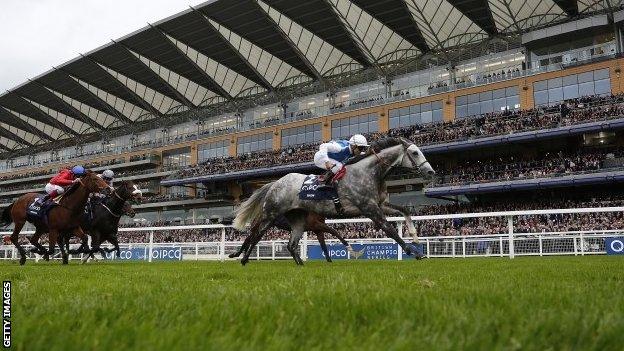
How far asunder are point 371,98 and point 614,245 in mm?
35958

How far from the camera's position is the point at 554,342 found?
1604 mm

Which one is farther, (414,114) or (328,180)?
(414,114)

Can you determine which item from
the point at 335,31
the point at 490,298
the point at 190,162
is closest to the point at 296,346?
the point at 490,298

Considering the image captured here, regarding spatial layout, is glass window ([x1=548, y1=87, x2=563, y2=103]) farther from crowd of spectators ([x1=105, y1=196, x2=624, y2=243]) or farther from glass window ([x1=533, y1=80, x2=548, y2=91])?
crowd of spectators ([x1=105, y1=196, x2=624, y2=243])

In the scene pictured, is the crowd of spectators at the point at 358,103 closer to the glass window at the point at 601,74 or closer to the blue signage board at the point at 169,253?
the glass window at the point at 601,74

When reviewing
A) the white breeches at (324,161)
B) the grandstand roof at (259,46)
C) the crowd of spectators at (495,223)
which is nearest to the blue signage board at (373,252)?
the crowd of spectators at (495,223)

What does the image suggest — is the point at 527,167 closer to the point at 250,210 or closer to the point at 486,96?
the point at 486,96

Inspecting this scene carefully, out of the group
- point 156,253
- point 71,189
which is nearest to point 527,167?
point 156,253

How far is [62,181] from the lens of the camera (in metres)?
12.3

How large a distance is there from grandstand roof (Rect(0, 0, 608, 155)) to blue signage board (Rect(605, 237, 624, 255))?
30.0m

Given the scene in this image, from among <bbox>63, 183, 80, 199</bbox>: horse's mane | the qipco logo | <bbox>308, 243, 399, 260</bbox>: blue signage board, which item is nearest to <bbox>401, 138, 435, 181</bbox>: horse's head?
<bbox>308, 243, 399, 260</bbox>: blue signage board

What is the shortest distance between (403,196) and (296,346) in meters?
41.9

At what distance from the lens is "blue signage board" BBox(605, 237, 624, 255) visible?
14102 millimetres

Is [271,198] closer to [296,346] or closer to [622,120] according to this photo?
[296,346]
